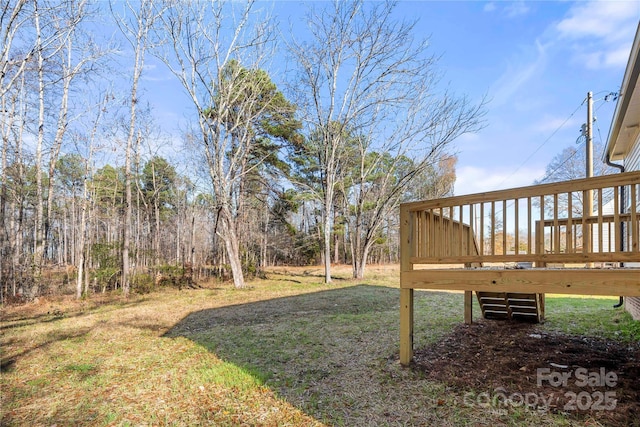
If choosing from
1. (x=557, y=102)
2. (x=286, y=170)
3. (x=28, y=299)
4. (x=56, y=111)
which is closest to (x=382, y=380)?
(x=28, y=299)

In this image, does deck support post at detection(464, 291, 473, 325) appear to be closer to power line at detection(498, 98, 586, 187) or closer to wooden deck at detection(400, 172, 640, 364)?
wooden deck at detection(400, 172, 640, 364)

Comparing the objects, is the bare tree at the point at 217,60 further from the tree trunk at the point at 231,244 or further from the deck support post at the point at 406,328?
the deck support post at the point at 406,328

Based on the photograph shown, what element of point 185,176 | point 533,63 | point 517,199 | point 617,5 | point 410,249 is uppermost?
point 533,63

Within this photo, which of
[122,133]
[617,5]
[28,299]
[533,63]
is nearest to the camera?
[617,5]

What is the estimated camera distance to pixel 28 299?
28.7 ft

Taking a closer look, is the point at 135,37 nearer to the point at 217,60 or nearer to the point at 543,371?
the point at 217,60

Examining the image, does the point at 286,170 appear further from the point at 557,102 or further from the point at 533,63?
the point at 557,102

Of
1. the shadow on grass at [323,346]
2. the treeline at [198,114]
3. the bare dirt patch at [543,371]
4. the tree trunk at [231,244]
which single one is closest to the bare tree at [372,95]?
the treeline at [198,114]

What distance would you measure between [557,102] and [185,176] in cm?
1891

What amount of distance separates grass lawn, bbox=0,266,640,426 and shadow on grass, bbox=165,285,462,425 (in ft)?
0.06

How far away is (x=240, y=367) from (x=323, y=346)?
3.86ft

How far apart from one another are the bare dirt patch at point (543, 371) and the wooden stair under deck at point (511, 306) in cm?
38

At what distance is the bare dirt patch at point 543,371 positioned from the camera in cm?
250

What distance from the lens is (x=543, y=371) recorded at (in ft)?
10.2
